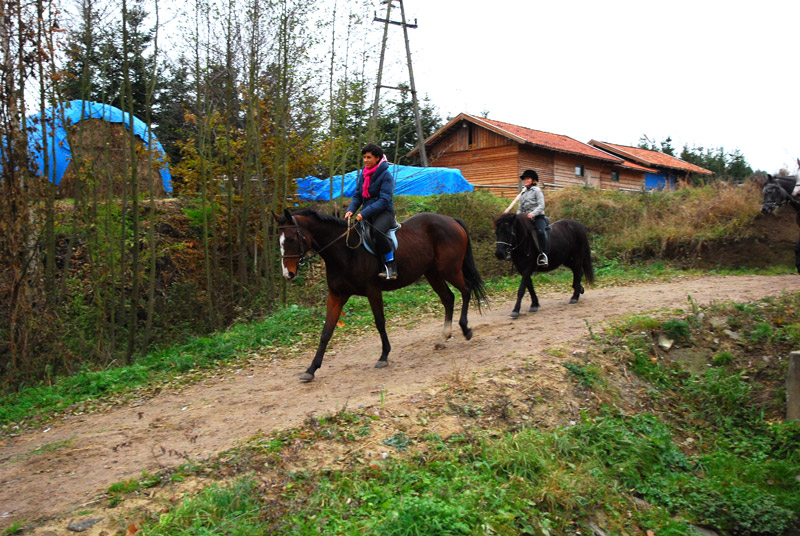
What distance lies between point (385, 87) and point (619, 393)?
10.8m

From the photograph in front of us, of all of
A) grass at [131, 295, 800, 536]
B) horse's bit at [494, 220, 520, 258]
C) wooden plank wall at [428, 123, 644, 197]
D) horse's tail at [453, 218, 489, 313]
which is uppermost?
wooden plank wall at [428, 123, 644, 197]

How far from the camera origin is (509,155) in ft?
107

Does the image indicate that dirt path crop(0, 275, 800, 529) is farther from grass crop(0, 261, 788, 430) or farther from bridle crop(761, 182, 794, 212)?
bridle crop(761, 182, 794, 212)

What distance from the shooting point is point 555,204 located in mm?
20922

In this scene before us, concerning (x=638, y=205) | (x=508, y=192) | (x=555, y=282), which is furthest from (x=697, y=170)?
(x=555, y=282)

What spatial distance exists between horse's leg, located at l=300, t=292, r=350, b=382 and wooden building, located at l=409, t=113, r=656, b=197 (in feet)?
80.3

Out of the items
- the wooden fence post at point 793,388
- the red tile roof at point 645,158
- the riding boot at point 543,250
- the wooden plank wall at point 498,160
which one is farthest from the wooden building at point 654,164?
the wooden fence post at point 793,388

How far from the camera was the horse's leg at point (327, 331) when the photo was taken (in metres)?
7.21

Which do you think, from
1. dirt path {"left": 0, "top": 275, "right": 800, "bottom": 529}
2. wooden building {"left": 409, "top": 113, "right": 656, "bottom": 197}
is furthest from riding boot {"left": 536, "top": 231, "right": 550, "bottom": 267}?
wooden building {"left": 409, "top": 113, "right": 656, "bottom": 197}

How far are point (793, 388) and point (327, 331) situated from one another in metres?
5.58

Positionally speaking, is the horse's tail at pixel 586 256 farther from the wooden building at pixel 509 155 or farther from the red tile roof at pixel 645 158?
the red tile roof at pixel 645 158

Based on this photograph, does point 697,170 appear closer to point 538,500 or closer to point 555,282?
point 555,282

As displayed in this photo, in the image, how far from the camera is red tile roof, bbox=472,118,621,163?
32125 mm

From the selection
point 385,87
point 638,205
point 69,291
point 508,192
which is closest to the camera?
point 69,291
